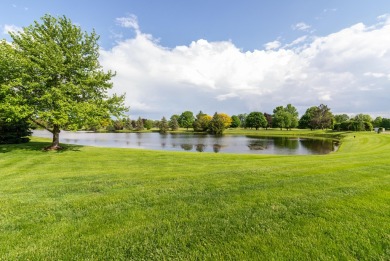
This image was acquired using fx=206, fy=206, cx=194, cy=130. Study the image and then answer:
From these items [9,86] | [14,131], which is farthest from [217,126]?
[9,86]

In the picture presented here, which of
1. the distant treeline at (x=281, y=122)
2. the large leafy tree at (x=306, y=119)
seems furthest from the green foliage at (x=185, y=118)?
the large leafy tree at (x=306, y=119)

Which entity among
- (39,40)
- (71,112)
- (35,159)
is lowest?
(35,159)

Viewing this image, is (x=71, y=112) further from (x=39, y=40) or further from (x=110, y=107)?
(x=39, y=40)

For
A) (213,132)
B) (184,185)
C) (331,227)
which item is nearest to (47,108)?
(184,185)

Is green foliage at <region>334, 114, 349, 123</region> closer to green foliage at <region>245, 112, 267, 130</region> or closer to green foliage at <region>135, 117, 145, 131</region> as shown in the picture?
green foliage at <region>245, 112, 267, 130</region>

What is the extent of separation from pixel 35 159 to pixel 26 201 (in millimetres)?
11884

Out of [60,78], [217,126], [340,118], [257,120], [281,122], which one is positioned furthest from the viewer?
[257,120]

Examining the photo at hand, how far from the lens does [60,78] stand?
18625 millimetres

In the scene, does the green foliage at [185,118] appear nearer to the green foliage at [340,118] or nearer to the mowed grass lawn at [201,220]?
the green foliage at [340,118]

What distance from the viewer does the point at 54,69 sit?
17.2m

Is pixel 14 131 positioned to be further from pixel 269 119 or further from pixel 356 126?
pixel 269 119

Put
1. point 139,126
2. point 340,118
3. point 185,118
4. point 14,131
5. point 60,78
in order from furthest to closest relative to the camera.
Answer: point 185,118 < point 139,126 < point 340,118 < point 14,131 < point 60,78

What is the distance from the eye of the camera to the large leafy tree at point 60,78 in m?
16.6

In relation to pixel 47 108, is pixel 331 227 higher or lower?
lower
